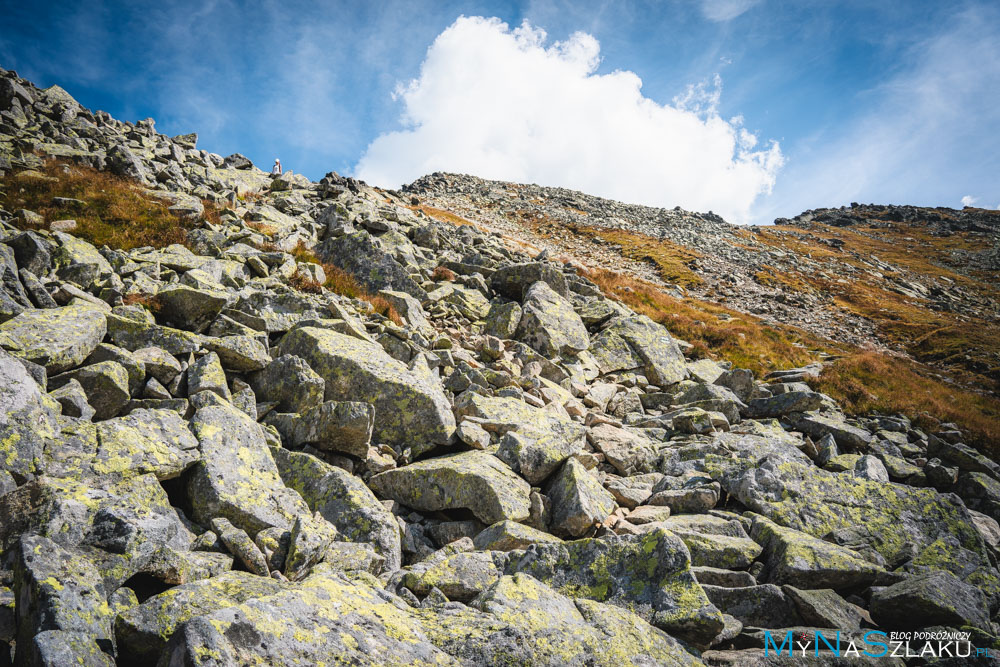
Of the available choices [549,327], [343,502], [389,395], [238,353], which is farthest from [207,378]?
[549,327]

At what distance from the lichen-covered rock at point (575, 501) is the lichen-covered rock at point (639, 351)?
987cm

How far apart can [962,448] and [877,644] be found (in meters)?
15.4

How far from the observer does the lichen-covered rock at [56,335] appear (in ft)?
22.1

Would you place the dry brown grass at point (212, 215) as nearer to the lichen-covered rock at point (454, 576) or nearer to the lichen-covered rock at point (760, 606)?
the lichen-covered rock at point (454, 576)

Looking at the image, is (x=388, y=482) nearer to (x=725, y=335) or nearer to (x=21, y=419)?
(x=21, y=419)

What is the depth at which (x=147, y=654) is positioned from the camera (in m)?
3.55

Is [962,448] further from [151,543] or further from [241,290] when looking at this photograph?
[241,290]

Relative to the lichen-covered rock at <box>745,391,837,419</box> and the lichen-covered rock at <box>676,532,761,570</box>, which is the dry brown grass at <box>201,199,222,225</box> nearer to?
the lichen-covered rock at <box>676,532,761,570</box>

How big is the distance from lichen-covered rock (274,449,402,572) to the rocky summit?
0.04 meters

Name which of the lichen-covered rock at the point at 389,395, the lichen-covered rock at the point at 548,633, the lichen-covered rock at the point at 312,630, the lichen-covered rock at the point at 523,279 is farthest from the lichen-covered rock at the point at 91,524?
the lichen-covered rock at the point at 523,279

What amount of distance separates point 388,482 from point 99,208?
1583 centimetres

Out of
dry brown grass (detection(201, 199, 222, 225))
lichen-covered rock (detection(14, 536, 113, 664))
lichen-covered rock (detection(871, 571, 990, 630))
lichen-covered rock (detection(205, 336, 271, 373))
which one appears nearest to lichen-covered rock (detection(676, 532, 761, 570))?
lichen-covered rock (detection(871, 571, 990, 630))

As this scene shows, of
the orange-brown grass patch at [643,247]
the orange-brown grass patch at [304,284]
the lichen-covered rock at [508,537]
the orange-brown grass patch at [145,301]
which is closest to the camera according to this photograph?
the lichen-covered rock at [508,537]

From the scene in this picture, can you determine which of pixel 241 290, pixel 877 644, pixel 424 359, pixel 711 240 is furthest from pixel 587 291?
pixel 711 240
